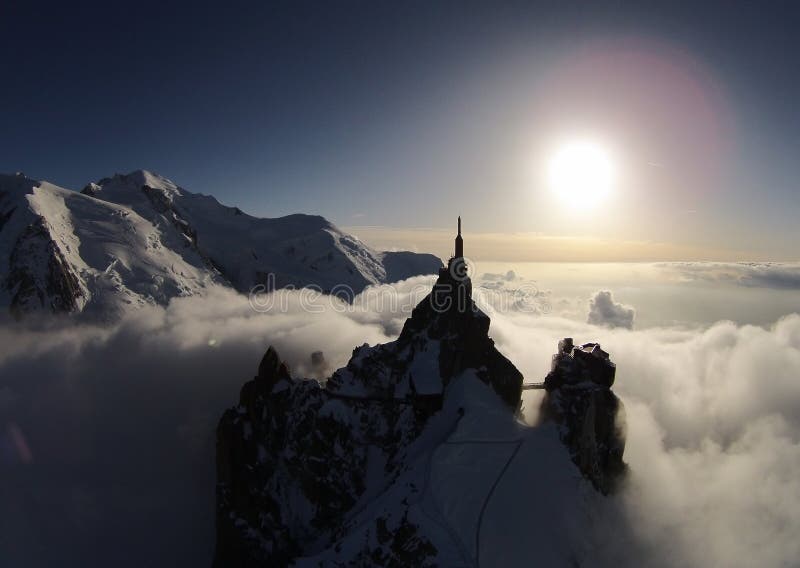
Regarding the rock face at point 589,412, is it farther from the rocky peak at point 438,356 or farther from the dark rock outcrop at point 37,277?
the dark rock outcrop at point 37,277

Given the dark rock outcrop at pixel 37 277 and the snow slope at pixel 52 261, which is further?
the snow slope at pixel 52 261

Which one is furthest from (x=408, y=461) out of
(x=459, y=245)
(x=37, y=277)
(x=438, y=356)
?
(x=37, y=277)

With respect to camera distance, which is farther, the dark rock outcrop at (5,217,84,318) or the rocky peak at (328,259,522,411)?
the dark rock outcrop at (5,217,84,318)

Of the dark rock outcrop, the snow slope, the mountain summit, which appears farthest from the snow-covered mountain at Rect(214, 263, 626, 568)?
the snow slope

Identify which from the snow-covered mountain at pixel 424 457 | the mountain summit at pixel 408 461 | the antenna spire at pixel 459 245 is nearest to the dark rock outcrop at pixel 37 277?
the mountain summit at pixel 408 461

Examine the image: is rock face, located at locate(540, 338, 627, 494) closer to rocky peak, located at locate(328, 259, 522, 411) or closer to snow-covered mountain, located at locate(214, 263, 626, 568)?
snow-covered mountain, located at locate(214, 263, 626, 568)

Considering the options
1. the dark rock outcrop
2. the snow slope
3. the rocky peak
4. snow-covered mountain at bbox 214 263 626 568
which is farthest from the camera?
the snow slope
